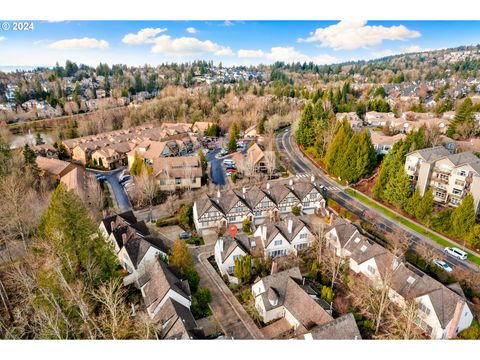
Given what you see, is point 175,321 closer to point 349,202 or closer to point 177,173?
point 177,173

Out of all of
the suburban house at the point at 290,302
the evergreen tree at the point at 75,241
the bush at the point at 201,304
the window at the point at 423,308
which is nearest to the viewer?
the evergreen tree at the point at 75,241

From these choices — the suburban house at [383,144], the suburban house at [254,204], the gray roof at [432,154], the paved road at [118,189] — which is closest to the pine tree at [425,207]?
the gray roof at [432,154]

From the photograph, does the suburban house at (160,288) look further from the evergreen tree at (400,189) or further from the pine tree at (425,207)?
the evergreen tree at (400,189)

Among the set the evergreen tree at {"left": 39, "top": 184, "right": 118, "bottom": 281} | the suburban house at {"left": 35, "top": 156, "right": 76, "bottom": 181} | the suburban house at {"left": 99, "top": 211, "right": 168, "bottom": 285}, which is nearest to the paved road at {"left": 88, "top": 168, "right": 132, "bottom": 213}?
the suburban house at {"left": 35, "top": 156, "right": 76, "bottom": 181}

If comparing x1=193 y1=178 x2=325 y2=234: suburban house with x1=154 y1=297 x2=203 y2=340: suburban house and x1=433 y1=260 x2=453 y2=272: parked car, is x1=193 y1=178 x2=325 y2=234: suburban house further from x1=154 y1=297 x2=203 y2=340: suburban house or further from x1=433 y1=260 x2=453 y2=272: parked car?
x1=154 y1=297 x2=203 y2=340: suburban house

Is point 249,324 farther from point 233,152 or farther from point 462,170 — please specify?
point 233,152

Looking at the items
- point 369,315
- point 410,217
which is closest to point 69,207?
point 369,315
